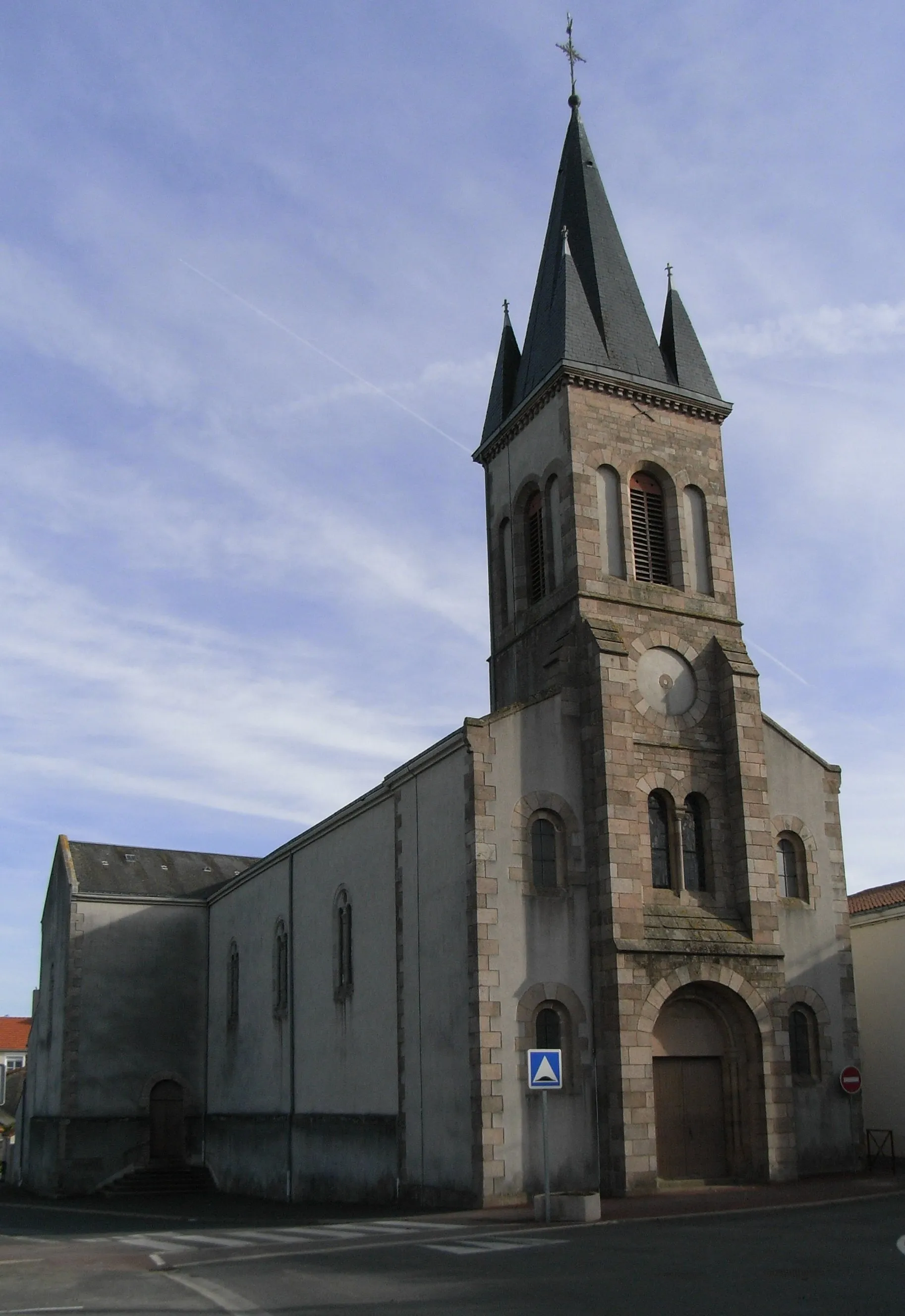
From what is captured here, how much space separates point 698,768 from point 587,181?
619 inches

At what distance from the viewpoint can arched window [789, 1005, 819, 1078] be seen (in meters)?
25.1

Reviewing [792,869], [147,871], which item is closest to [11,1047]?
[147,871]

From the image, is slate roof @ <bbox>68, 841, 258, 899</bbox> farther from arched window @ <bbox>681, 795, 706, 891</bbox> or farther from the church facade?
arched window @ <bbox>681, 795, 706, 891</bbox>

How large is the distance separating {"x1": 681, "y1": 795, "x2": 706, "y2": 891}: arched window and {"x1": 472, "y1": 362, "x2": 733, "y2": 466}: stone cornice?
907 cm

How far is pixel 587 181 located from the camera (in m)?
31.9

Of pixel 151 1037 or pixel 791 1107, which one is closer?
pixel 791 1107

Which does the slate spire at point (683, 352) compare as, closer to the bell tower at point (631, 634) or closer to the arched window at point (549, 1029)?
the bell tower at point (631, 634)

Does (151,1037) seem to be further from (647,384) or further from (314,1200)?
(647,384)

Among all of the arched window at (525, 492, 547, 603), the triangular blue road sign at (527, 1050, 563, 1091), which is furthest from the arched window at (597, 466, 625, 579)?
the triangular blue road sign at (527, 1050, 563, 1091)

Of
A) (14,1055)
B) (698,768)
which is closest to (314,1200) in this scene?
(698,768)

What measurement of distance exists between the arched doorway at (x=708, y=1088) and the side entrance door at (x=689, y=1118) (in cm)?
1

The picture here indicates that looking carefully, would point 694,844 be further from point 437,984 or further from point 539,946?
point 437,984

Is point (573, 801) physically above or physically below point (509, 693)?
below

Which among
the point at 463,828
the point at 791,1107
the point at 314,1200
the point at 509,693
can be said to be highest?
the point at 509,693
